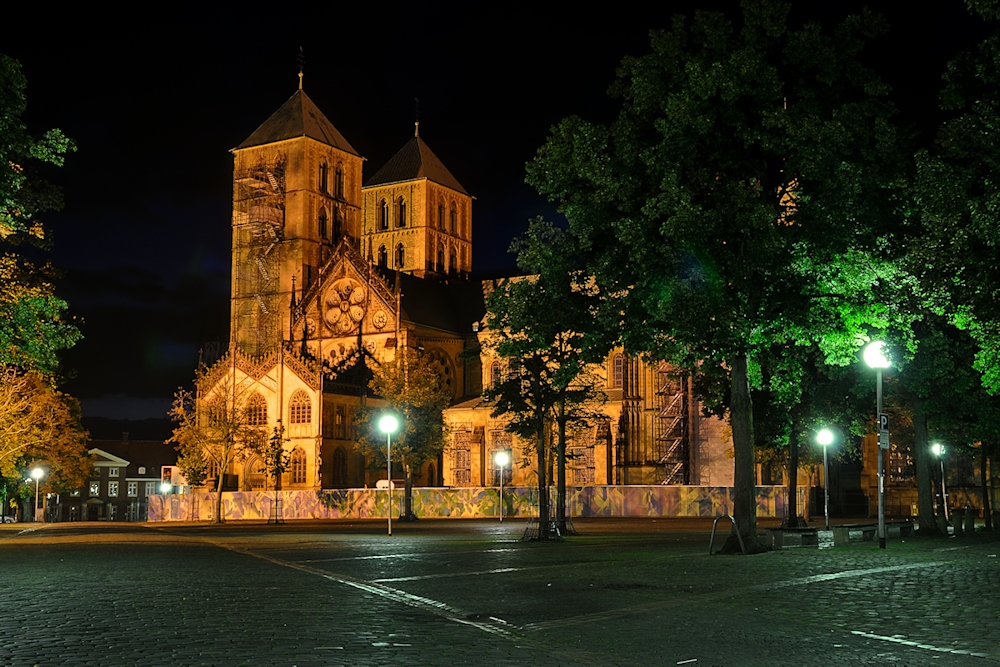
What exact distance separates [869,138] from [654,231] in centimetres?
520

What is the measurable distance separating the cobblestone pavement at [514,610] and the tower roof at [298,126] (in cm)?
8436

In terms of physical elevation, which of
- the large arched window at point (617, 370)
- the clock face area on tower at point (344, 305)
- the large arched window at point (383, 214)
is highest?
the large arched window at point (383, 214)

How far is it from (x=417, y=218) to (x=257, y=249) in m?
19.4

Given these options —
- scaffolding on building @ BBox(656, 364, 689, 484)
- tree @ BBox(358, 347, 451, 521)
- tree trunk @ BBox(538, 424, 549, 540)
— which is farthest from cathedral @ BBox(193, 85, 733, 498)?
tree trunk @ BBox(538, 424, 549, 540)

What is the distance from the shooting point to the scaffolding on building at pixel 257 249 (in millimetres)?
104438

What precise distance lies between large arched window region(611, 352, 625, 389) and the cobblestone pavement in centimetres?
5468

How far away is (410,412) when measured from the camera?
215 ft

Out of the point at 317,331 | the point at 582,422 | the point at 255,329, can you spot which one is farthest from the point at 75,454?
the point at 582,422

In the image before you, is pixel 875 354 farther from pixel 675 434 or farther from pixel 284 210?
pixel 284 210

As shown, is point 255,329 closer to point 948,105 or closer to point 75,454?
point 75,454

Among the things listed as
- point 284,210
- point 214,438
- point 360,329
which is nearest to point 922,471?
point 214,438

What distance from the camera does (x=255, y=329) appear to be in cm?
10494

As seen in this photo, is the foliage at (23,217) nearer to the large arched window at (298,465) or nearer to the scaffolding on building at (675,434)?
the scaffolding on building at (675,434)

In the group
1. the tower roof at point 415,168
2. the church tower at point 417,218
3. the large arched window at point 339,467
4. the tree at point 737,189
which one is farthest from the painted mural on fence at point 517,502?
the tower roof at point 415,168
